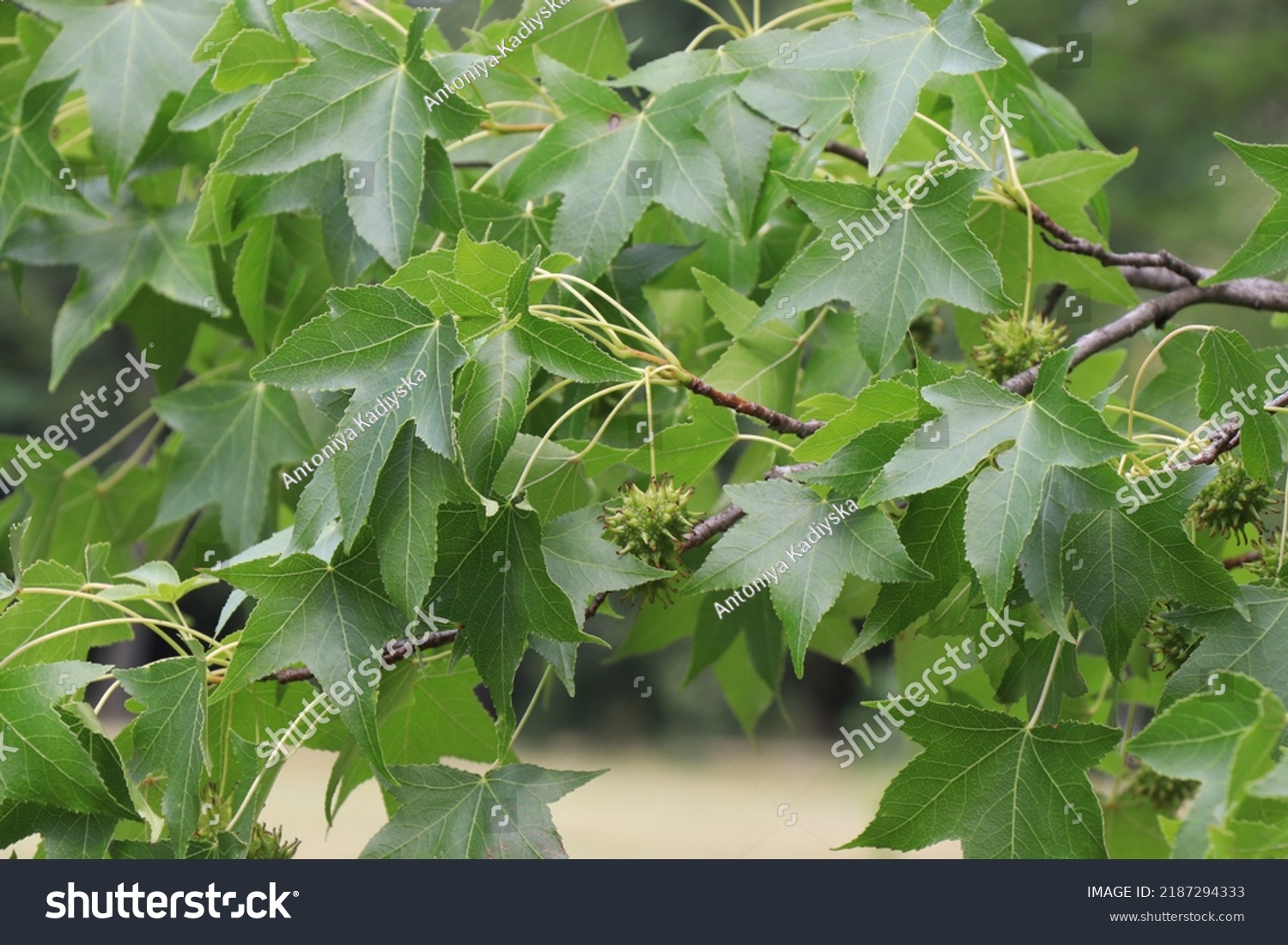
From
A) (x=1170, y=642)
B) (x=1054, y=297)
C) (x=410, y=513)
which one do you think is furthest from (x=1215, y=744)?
(x=1054, y=297)

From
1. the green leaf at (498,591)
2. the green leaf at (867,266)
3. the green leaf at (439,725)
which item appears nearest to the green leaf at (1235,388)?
the green leaf at (867,266)

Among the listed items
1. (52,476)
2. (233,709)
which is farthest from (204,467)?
(233,709)

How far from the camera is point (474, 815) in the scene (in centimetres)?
142

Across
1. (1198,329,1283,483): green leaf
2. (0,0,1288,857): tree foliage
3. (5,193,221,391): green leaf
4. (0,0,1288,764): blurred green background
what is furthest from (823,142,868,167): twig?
(0,0,1288,764): blurred green background

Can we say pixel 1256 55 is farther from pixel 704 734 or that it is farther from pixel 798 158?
pixel 798 158

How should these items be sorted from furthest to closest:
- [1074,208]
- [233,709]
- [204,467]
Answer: [204,467] < [1074,208] < [233,709]

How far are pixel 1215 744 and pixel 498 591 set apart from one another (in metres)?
0.75

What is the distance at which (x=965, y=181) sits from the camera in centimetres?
145

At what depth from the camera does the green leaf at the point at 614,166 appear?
1.63 meters

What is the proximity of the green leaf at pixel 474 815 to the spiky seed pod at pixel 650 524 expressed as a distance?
29 centimetres

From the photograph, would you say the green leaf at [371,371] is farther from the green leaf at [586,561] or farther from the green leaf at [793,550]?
the green leaf at [793,550]

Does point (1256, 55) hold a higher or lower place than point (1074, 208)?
lower

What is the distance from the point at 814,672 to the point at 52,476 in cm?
1032

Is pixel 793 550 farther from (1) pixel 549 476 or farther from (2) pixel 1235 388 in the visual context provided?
(2) pixel 1235 388
